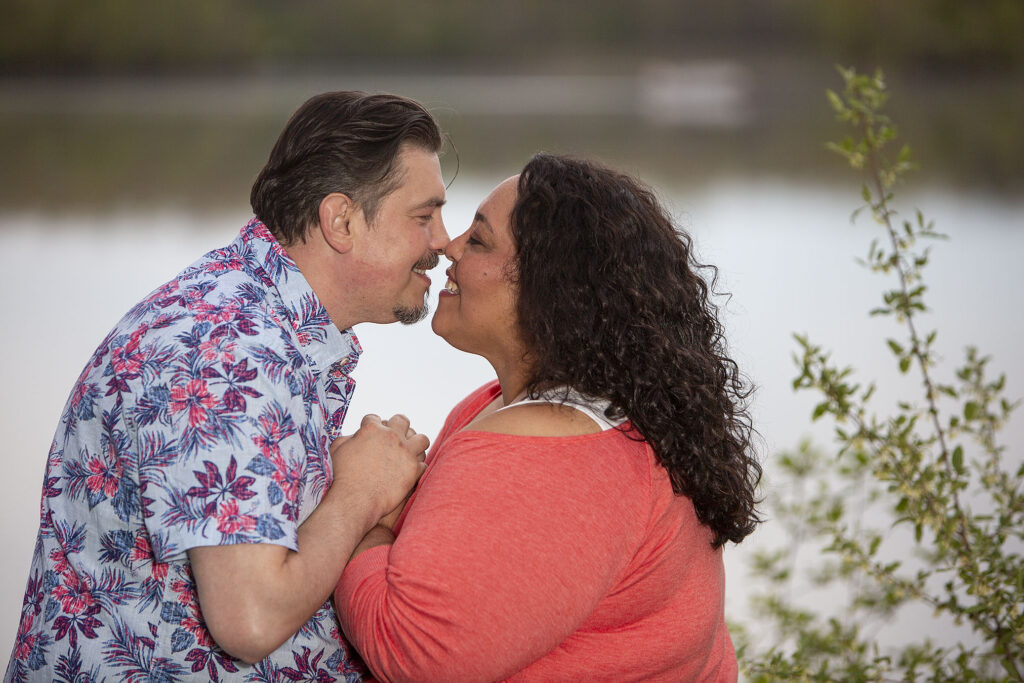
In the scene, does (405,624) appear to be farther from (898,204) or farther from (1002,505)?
(898,204)

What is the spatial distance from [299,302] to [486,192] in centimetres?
371

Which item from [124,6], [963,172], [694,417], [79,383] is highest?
[963,172]

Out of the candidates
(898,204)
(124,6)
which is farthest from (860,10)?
(124,6)

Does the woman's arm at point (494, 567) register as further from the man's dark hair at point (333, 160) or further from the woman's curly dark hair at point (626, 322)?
the man's dark hair at point (333, 160)

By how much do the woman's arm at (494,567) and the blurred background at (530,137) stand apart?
218cm

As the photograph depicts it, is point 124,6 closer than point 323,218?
No

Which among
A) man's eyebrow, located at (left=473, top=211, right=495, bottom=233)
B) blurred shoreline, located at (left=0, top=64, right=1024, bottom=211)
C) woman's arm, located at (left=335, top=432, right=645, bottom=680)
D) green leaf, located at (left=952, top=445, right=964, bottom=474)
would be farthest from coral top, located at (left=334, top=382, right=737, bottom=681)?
blurred shoreline, located at (left=0, top=64, right=1024, bottom=211)

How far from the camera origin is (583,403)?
1219mm

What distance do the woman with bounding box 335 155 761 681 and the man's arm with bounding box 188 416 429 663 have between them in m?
→ 0.06

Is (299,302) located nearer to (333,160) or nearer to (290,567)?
(333,160)

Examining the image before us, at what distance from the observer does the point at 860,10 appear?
6578 millimetres

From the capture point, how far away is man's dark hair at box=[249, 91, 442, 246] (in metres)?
1.31

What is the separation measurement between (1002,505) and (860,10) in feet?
17.7

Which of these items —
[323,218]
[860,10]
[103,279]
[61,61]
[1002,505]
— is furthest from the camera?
[860,10]
